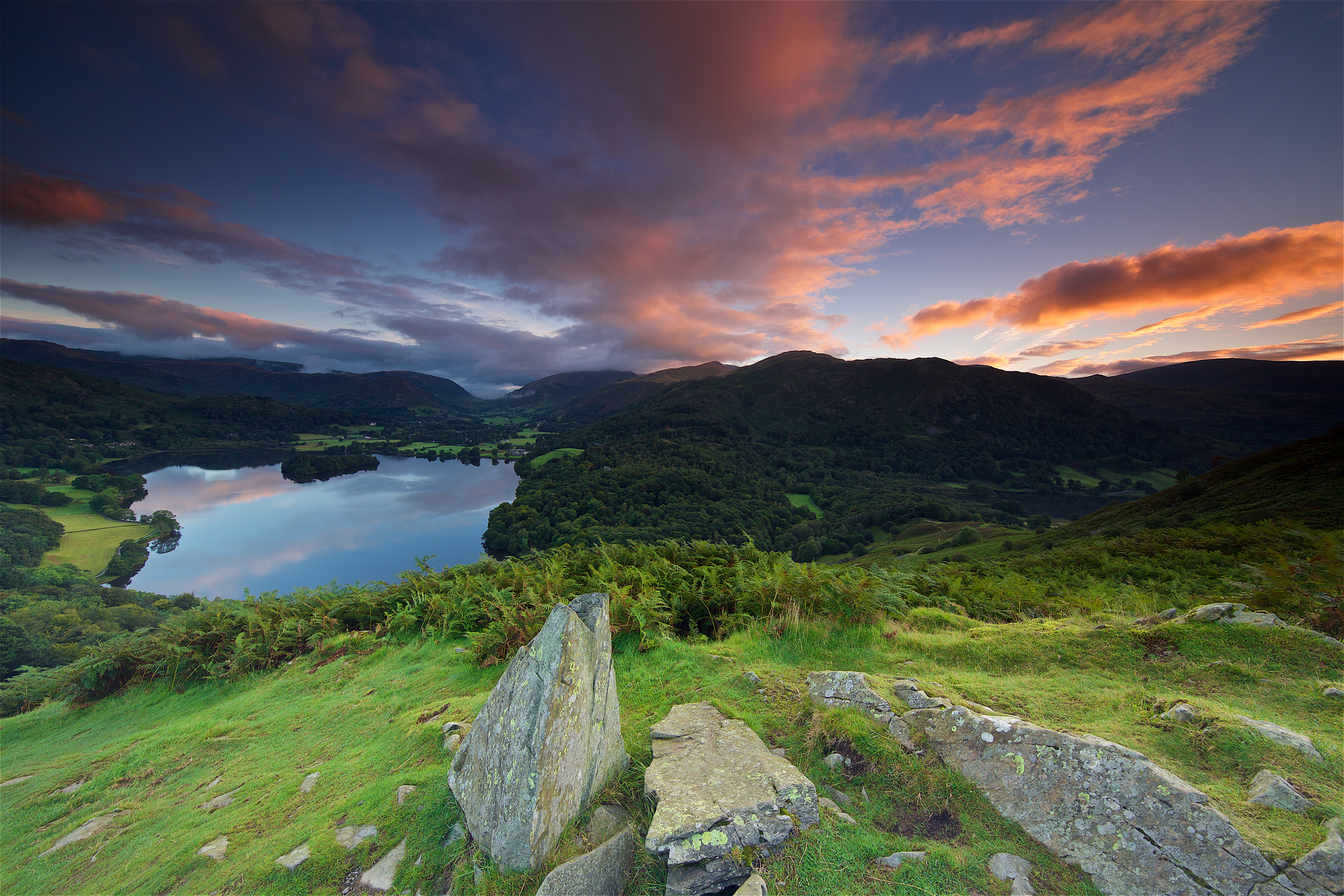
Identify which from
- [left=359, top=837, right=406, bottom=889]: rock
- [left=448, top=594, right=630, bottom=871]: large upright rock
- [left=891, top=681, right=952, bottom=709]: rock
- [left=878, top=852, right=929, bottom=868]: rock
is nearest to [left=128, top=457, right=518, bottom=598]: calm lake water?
[left=359, top=837, right=406, bottom=889]: rock

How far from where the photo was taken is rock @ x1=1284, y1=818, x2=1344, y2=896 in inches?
Result: 105

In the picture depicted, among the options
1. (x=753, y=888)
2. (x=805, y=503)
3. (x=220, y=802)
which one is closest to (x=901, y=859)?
(x=753, y=888)

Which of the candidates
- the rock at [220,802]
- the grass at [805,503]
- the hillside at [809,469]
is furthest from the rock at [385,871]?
the grass at [805,503]

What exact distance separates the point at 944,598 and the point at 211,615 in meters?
16.3

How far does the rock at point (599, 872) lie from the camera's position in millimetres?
3398

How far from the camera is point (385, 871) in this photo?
3.90 metres

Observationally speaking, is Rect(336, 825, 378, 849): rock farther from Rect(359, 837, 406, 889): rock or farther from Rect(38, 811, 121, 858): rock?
Rect(38, 811, 121, 858): rock

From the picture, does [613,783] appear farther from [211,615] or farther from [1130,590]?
[1130,590]

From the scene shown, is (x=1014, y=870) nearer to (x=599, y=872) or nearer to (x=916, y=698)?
(x=916, y=698)

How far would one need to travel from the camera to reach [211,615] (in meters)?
9.96

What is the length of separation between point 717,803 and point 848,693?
87.2 inches

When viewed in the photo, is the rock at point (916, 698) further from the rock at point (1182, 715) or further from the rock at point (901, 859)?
the rock at point (1182, 715)

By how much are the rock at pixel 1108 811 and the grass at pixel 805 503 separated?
93767 millimetres

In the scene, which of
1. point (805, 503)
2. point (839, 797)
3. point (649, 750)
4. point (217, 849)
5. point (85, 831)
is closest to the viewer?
point (839, 797)
